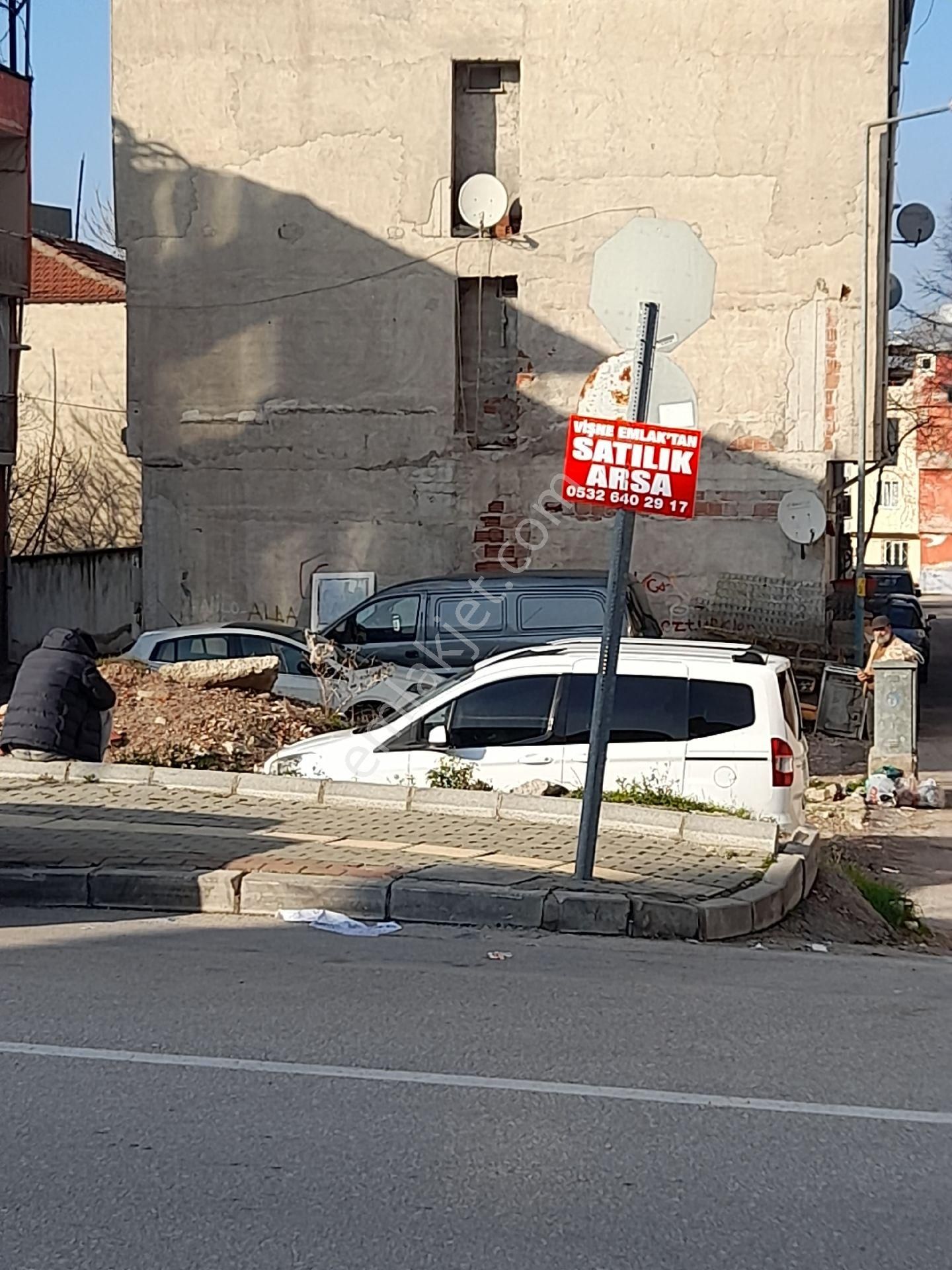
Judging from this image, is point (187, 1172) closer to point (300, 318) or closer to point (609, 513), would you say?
point (609, 513)

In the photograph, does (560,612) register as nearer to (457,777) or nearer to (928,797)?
(928,797)

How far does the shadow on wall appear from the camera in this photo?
23.3 meters

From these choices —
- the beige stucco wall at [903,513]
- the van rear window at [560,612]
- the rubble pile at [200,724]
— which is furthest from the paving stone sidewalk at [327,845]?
the beige stucco wall at [903,513]

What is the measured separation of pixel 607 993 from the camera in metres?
7.17

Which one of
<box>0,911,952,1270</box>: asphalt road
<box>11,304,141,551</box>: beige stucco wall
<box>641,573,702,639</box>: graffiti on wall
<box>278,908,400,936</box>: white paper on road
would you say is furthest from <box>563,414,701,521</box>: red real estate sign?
<box>11,304,141,551</box>: beige stucco wall

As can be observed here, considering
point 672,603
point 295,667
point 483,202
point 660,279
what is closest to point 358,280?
point 483,202

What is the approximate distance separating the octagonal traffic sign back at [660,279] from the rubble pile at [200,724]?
601 cm

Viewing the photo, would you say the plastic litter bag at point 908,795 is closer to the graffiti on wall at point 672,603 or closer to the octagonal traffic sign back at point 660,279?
the graffiti on wall at point 672,603

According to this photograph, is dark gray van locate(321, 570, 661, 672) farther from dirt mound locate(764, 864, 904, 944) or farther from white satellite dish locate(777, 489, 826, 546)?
dirt mound locate(764, 864, 904, 944)

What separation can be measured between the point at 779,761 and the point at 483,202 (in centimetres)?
1423

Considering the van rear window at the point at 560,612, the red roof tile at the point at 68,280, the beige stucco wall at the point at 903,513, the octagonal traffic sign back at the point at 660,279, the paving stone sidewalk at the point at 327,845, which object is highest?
the red roof tile at the point at 68,280

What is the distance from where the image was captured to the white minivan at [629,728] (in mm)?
10977

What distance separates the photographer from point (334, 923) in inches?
339

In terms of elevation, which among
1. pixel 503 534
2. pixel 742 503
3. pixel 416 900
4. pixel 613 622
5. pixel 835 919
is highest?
pixel 742 503
